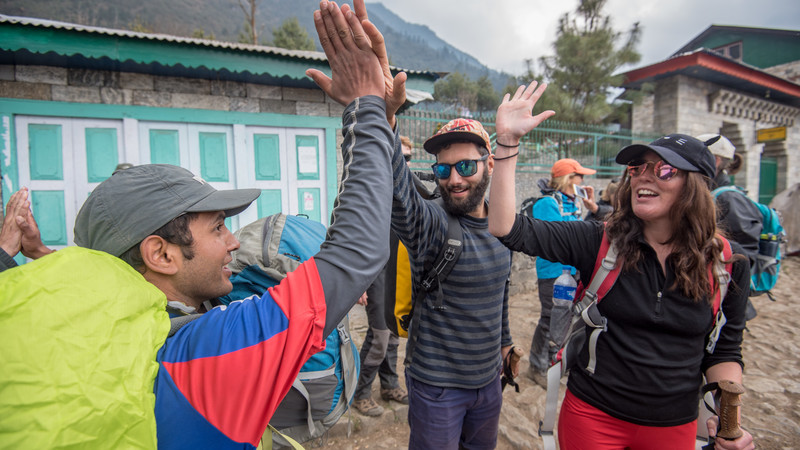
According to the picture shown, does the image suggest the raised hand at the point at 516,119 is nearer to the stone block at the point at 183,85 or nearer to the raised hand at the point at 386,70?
the raised hand at the point at 386,70

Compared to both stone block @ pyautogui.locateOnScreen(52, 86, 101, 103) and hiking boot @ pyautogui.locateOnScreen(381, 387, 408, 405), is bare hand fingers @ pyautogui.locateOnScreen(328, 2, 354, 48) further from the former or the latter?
stone block @ pyautogui.locateOnScreen(52, 86, 101, 103)

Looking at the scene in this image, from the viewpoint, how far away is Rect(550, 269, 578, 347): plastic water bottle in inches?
117

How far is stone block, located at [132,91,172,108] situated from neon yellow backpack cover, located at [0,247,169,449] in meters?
4.85

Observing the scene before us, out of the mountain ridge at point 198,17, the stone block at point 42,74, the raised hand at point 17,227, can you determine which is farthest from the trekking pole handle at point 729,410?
the stone block at point 42,74

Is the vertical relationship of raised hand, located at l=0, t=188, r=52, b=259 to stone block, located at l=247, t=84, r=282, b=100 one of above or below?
below

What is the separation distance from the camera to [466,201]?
1.94m

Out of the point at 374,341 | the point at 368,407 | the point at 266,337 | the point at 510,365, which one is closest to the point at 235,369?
the point at 266,337

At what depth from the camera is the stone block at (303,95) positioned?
5293 mm

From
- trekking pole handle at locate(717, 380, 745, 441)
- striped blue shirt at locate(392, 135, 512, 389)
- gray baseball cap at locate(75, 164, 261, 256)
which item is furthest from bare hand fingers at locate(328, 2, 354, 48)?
trekking pole handle at locate(717, 380, 745, 441)

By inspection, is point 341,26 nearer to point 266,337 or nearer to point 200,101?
point 266,337

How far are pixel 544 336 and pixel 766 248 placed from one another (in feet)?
6.30

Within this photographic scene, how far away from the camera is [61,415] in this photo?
0.59m

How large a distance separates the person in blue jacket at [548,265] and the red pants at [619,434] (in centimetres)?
195

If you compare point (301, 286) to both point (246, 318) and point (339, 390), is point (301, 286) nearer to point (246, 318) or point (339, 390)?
point (246, 318)
